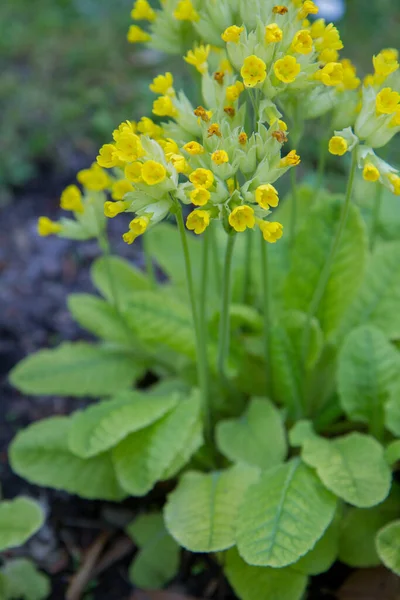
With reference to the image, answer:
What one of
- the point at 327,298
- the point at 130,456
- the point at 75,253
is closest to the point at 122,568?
the point at 130,456

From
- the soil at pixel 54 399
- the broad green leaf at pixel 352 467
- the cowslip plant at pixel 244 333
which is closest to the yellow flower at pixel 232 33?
the cowslip plant at pixel 244 333

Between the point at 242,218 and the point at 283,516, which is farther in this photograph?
the point at 283,516

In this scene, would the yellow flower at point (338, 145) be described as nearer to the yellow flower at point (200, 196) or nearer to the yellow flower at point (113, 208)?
the yellow flower at point (200, 196)

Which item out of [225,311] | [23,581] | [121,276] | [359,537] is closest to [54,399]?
[121,276]

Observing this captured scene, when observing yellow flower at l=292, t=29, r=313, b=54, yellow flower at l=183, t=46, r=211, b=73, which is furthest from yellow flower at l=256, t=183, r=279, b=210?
yellow flower at l=183, t=46, r=211, b=73

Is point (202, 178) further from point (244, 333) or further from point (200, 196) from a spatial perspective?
point (244, 333)

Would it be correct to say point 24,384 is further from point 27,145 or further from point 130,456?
point 27,145

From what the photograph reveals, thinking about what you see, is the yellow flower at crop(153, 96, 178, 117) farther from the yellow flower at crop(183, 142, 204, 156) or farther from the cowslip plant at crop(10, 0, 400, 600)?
the yellow flower at crop(183, 142, 204, 156)
